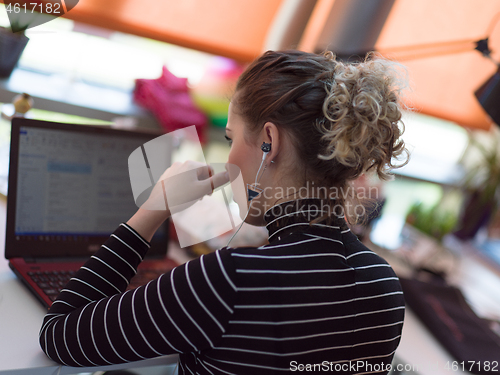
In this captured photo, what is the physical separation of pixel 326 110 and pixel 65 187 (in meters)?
0.63

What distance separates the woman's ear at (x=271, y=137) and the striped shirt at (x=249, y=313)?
101mm

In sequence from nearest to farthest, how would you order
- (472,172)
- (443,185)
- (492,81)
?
1. (492,81)
2. (472,172)
3. (443,185)

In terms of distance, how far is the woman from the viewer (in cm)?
59

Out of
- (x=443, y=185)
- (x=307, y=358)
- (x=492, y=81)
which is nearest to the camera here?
(x=307, y=358)

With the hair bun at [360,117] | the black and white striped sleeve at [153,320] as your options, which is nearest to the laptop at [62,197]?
the black and white striped sleeve at [153,320]

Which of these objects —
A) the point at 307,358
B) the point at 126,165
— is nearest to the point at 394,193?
the point at 126,165

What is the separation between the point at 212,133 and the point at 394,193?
1142mm

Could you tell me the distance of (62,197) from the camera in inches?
37.8

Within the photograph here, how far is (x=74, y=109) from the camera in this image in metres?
1.45

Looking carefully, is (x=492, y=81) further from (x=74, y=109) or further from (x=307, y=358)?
(x=74, y=109)

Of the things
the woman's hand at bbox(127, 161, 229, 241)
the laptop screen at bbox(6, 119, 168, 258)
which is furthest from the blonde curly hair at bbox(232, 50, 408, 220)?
the laptop screen at bbox(6, 119, 168, 258)

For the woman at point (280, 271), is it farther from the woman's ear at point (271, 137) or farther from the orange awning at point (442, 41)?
the orange awning at point (442, 41)

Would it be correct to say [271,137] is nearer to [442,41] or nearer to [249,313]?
[249,313]

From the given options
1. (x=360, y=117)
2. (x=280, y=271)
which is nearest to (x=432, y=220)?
(x=360, y=117)
